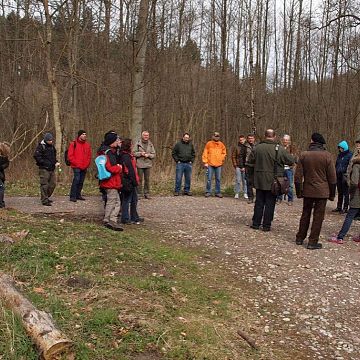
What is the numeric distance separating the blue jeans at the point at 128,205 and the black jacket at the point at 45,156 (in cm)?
251

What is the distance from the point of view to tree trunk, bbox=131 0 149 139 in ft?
43.1

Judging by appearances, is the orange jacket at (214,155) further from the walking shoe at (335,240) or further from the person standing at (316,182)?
the person standing at (316,182)

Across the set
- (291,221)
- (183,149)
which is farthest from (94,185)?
(291,221)

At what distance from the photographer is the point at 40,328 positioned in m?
4.11

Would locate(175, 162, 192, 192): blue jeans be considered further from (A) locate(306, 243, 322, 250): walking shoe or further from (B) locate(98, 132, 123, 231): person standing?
(A) locate(306, 243, 322, 250): walking shoe

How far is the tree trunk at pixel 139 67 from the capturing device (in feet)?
43.1

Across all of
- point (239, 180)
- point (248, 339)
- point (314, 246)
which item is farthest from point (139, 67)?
point (248, 339)

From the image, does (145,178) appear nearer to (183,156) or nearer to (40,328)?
(183,156)

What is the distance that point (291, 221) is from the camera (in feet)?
34.2

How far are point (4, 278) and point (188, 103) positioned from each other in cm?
1867

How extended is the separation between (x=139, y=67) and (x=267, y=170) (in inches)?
242

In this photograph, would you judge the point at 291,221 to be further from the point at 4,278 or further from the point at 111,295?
the point at 4,278

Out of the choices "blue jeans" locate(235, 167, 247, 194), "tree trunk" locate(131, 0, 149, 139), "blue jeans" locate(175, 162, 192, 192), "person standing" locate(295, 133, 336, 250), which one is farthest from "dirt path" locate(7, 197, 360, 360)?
"tree trunk" locate(131, 0, 149, 139)

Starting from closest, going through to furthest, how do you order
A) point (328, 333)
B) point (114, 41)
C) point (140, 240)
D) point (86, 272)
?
point (328, 333) < point (86, 272) < point (140, 240) < point (114, 41)
